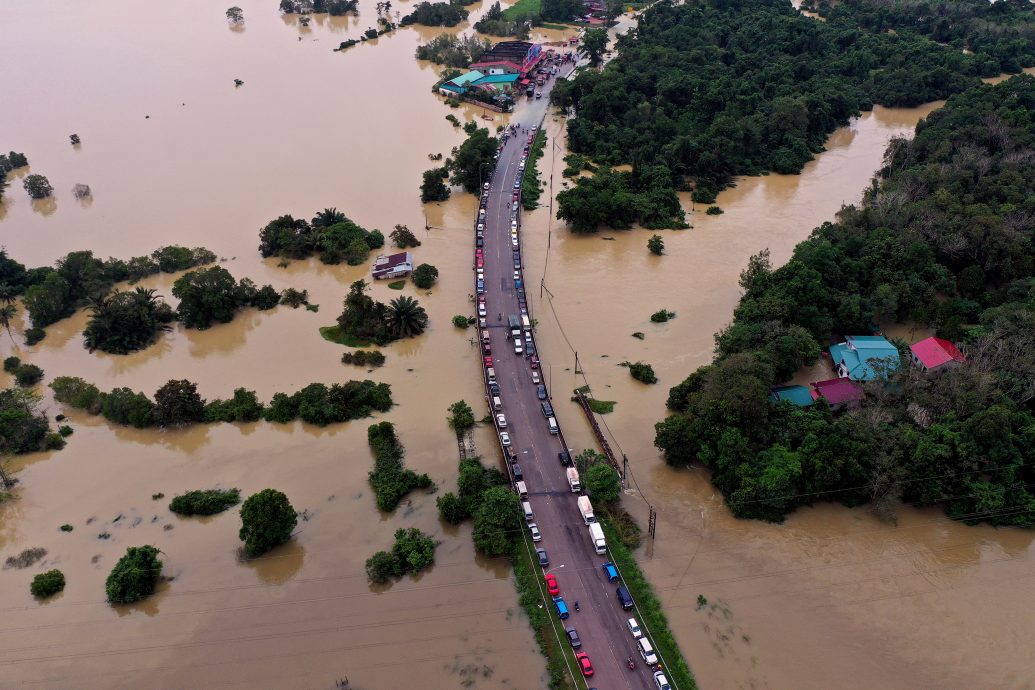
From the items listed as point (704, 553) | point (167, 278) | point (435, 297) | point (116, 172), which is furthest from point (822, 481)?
point (116, 172)

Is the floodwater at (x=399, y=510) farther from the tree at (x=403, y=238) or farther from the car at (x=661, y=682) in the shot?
the tree at (x=403, y=238)

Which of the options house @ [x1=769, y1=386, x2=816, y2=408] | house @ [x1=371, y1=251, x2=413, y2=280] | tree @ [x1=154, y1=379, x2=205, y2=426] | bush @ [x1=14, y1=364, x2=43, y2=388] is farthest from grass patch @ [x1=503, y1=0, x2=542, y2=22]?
tree @ [x1=154, y1=379, x2=205, y2=426]

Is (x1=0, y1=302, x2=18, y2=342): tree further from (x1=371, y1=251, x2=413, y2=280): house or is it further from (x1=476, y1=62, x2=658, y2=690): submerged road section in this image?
(x1=476, y1=62, x2=658, y2=690): submerged road section

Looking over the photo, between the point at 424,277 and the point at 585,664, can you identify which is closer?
the point at 585,664

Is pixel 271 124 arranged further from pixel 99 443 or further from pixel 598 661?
pixel 598 661

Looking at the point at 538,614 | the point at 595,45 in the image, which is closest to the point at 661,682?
the point at 538,614

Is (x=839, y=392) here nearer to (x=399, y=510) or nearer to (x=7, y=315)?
(x=399, y=510)
